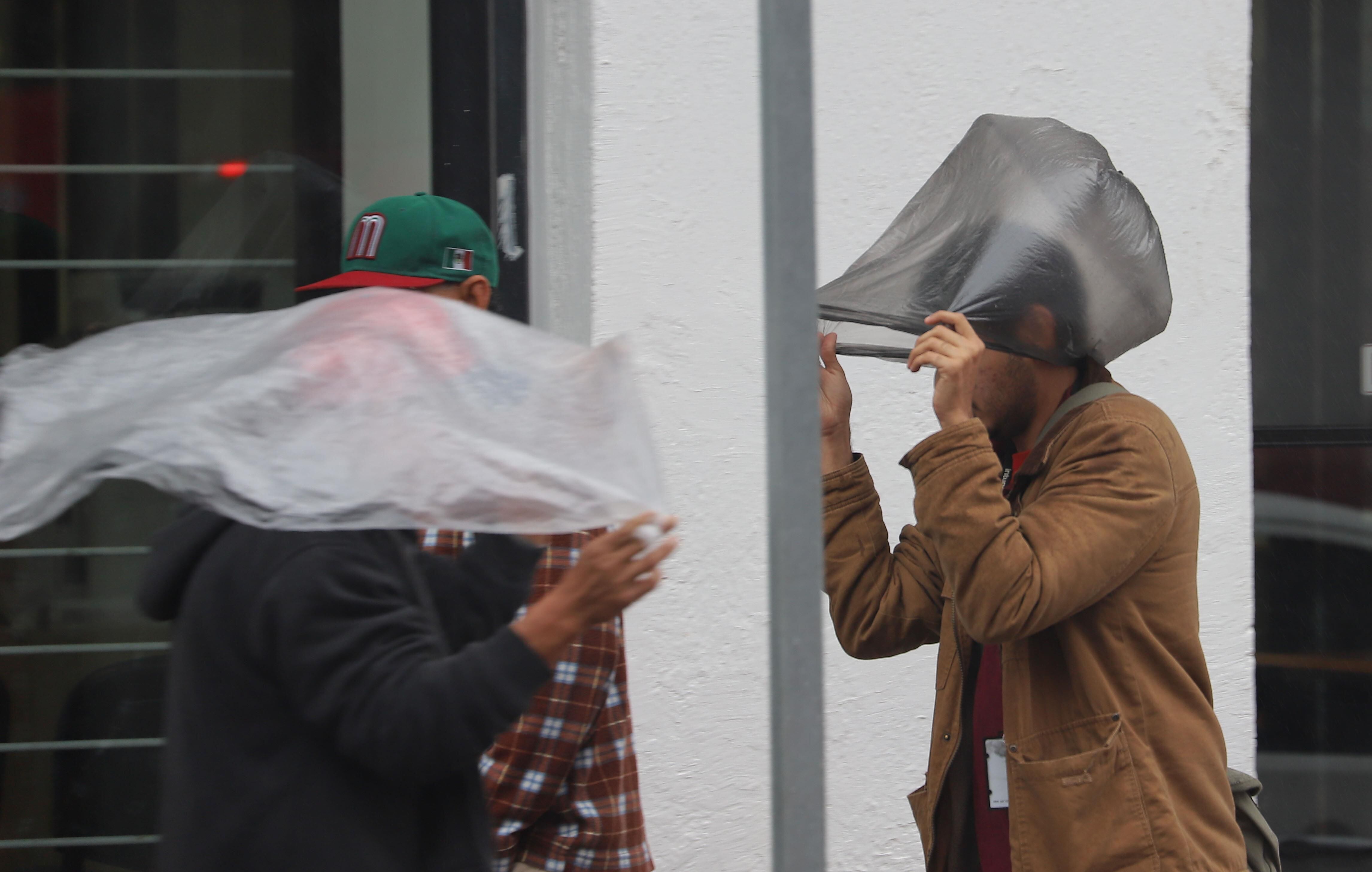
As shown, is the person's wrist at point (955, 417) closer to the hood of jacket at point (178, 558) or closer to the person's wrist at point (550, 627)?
the person's wrist at point (550, 627)

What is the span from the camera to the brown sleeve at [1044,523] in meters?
1.93

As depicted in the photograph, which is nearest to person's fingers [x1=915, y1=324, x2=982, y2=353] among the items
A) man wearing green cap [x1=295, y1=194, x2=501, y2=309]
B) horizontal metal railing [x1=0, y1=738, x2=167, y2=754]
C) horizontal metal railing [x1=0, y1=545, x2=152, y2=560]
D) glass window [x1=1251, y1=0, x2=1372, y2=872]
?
man wearing green cap [x1=295, y1=194, x2=501, y2=309]

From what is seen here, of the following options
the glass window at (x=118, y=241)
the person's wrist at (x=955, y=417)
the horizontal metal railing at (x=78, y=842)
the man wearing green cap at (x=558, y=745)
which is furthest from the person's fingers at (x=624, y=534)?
the horizontal metal railing at (x=78, y=842)

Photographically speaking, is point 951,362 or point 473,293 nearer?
point 951,362

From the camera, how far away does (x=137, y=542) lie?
3.51 m

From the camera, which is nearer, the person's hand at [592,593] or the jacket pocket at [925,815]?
the person's hand at [592,593]

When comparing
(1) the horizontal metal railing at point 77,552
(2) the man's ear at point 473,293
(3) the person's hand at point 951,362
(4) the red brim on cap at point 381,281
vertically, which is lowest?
(1) the horizontal metal railing at point 77,552

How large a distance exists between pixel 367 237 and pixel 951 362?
1.10m

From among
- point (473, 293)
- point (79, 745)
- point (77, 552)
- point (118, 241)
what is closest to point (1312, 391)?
point (473, 293)

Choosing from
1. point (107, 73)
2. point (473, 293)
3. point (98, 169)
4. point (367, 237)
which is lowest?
point (473, 293)

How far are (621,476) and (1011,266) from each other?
2.94 ft

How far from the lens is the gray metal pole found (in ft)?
4.49

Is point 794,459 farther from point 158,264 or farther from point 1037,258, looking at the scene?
point 158,264

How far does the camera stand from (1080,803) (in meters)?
2.01
